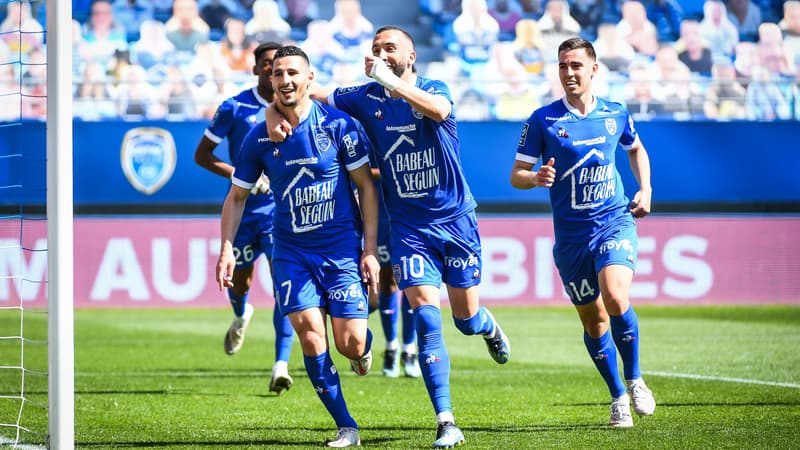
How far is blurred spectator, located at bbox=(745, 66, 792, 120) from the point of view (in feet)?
63.2

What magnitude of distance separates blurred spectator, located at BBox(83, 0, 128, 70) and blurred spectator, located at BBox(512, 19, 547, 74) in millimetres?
6922

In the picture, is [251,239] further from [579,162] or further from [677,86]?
[677,86]

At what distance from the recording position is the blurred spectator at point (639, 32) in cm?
2047

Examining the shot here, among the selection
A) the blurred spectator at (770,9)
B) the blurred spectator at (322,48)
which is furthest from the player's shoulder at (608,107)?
the blurred spectator at (770,9)

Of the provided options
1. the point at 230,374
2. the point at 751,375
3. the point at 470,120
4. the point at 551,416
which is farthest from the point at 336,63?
the point at 551,416

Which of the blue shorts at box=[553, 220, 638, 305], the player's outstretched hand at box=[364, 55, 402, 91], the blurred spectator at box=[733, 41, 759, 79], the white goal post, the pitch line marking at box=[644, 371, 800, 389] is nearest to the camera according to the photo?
the white goal post

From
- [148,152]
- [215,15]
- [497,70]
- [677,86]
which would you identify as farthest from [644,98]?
A: [148,152]

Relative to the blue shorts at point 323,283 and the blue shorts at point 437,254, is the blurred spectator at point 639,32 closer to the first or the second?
the blue shorts at point 437,254

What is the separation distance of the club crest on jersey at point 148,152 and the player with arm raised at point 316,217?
1143 centimetres

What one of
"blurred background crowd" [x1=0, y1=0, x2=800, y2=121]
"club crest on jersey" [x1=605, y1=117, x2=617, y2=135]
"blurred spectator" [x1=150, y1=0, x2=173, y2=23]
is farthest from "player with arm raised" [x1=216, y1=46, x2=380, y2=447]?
"blurred spectator" [x1=150, y1=0, x2=173, y2=23]

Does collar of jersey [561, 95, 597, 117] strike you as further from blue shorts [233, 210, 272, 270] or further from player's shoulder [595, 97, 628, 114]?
blue shorts [233, 210, 272, 270]

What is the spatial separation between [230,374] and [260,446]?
4162 millimetres

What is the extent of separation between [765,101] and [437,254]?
14.2 m

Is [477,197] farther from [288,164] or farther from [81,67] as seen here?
[288,164]
